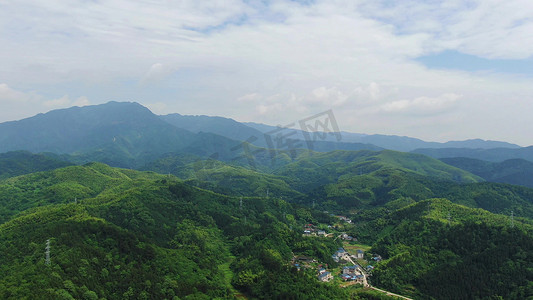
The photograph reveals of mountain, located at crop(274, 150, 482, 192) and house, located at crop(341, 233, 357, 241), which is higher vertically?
mountain, located at crop(274, 150, 482, 192)

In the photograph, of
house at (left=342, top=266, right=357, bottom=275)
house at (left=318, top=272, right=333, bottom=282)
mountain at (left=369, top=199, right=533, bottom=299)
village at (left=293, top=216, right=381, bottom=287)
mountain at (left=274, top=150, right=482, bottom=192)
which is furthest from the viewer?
mountain at (left=274, top=150, right=482, bottom=192)

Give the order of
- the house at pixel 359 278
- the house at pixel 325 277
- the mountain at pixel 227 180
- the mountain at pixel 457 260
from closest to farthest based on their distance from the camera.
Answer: the mountain at pixel 457 260, the house at pixel 325 277, the house at pixel 359 278, the mountain at pixel 227 180

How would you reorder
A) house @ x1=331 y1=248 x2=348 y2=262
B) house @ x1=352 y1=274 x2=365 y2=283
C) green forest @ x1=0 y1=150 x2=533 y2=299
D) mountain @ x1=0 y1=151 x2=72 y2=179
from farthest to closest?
mountain @ x1=0 y1=151 x2=72 y2=179, house @ x1=331 y1=248 x2=348 y2=262, house @ x1=352 y1=274 x2=365 y2=283, green forest @ x1=0 y1=150 x2=533 y2=299

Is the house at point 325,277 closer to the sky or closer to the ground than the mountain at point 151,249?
closer to the ground

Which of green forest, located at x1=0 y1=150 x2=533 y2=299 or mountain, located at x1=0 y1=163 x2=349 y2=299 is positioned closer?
mountain, located at x1=0 y1=163 x2=349 y2=299

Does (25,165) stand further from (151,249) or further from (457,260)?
(457,260)

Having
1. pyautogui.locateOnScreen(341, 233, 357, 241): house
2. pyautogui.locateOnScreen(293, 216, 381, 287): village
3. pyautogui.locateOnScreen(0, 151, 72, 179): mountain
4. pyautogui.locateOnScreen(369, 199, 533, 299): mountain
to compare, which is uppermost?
pyautogui.locateOnScreen(0, 151, 72, 179): mountain

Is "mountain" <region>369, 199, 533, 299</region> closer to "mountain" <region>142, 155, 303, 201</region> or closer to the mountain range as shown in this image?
the mountain range

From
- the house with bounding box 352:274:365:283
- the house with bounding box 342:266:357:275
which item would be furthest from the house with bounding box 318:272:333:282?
the house with bounding box 352:274:365:283

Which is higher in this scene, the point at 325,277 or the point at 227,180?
the point at 227,180

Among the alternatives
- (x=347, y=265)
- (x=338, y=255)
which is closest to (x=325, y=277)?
(x=347, y=265)

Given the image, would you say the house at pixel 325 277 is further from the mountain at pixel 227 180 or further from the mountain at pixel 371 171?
the mountain at pixel 371 171

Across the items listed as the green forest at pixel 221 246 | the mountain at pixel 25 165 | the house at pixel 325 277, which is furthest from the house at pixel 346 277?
the mountain at pixel 25 165
